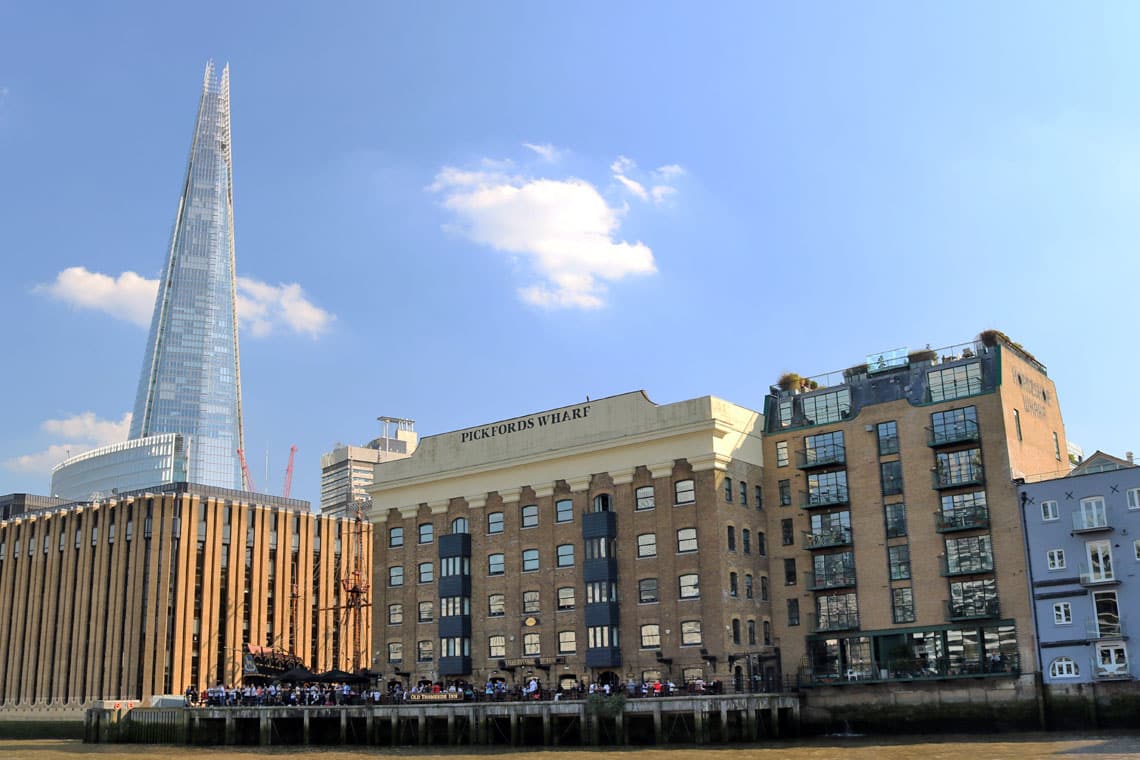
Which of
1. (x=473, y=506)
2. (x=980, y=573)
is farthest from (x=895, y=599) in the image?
(x=473, y=506)

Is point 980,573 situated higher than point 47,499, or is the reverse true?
point 47,499

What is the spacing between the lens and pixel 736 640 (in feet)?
221

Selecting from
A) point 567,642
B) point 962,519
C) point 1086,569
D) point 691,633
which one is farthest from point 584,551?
point 1086,569

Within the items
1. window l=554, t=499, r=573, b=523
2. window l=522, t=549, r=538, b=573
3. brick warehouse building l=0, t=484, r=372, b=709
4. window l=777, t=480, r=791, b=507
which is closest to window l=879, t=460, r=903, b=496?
window l=777, t=480, r=791, b=507

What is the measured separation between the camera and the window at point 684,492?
229ft

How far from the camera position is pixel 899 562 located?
66125 millimetres

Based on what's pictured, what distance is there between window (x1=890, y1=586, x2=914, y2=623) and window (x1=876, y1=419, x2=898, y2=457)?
7882mm

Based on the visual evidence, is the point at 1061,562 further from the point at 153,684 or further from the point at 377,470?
the point at 153,684

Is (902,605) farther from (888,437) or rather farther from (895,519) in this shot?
(888,437)

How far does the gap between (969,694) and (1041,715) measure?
3.69 m

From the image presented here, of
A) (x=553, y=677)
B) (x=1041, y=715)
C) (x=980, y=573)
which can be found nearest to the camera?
(x=1041, y=715)

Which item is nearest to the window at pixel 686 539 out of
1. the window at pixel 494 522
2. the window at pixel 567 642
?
the window at pixel 567 642

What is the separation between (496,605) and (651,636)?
11911mm

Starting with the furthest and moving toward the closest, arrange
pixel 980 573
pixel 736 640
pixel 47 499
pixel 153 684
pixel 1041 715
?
1. pixel 47 499
2. pixel 153 684
3. pixel 736 640
4. pixel 980 573
5. pixel 1041 715
